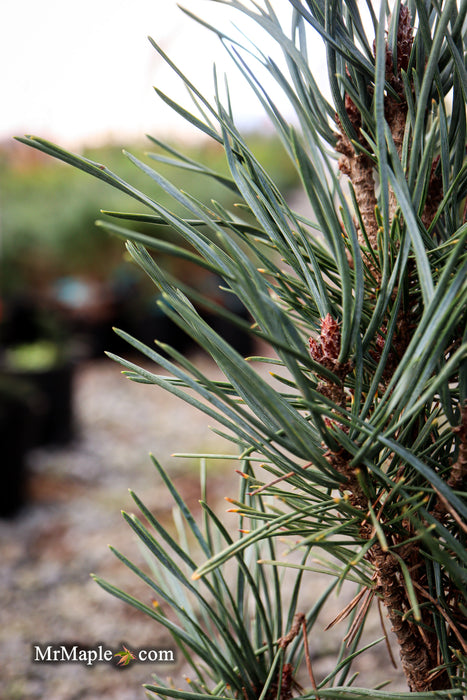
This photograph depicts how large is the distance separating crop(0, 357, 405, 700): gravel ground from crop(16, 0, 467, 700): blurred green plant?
0.41 meters

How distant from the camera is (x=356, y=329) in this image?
209mm

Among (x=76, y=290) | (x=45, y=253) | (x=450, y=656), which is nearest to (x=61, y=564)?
(x=450, y=656)

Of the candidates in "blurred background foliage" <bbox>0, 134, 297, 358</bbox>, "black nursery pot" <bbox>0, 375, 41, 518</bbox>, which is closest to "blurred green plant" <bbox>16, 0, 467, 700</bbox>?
"black nursery pot" <bbox>0, 375, 41, 518</bbox>

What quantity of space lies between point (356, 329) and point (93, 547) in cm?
104

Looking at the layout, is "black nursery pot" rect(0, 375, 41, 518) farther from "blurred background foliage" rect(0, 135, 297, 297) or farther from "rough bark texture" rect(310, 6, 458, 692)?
"rough bark texture" rect(310, 6, 458, 692)

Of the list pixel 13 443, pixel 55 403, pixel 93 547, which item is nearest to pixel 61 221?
pixel 55 403

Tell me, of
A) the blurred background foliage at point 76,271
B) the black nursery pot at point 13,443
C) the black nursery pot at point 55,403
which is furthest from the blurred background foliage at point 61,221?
the black nursery pot at point 13,443

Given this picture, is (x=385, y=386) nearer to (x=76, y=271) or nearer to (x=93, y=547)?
(x=93, y=547)

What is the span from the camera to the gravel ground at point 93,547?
0.74m

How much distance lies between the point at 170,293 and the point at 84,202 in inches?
112

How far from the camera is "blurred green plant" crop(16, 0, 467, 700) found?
192mm

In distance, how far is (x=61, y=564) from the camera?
1062 mm

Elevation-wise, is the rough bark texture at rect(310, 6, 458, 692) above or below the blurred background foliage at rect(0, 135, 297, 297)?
below

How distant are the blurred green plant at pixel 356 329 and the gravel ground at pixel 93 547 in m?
0.41
